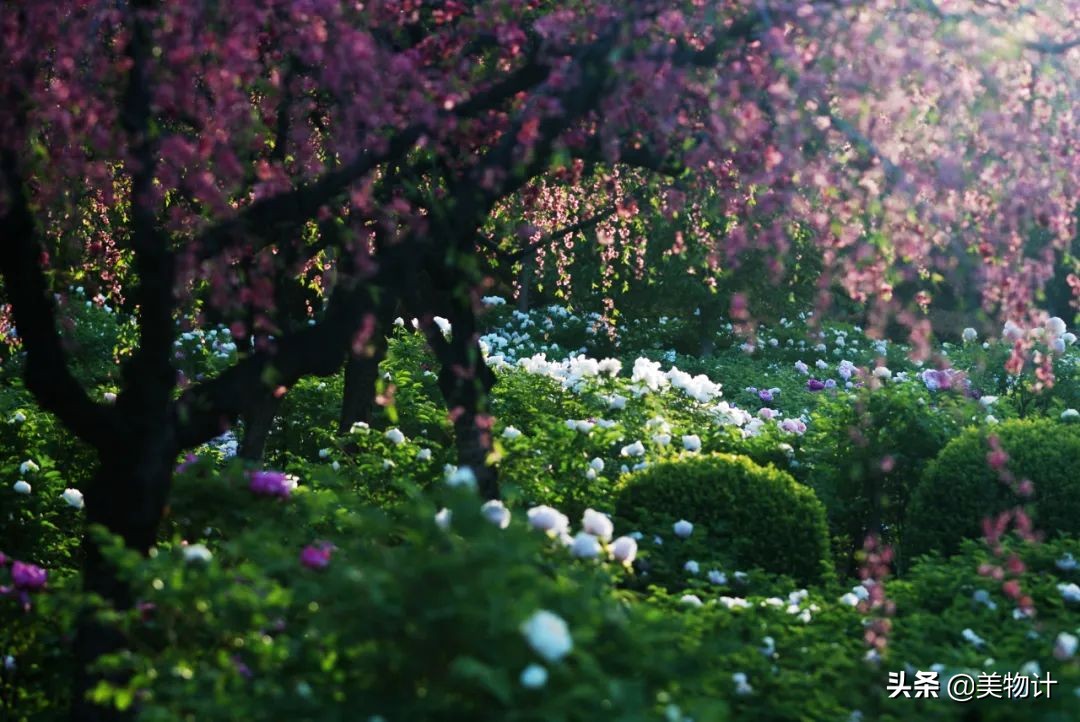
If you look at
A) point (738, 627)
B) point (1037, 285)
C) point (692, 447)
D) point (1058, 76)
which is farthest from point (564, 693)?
point (692, 447)

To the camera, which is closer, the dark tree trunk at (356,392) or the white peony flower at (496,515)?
the white peony flower at (496,515)

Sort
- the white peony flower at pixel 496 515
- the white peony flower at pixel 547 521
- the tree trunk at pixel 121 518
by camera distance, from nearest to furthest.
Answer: the white peony flower at pixel 496 515 < the white peony flower at pixel 547 521 < the tree trunk at pixel 121 518

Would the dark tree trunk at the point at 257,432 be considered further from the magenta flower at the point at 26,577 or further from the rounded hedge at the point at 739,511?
the magenta flower at the point at 26,577

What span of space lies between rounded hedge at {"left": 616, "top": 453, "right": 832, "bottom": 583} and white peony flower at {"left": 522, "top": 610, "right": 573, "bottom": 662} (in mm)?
3850

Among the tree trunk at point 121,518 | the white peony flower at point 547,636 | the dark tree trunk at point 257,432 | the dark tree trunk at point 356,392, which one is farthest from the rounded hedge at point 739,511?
the white peony flower at point 547,636

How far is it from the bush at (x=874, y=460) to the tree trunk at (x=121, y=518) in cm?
568

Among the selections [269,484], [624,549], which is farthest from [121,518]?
[624,549]

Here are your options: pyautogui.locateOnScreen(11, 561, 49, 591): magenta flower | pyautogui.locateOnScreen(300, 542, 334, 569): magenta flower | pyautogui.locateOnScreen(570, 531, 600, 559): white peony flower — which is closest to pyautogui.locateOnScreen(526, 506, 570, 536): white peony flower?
pyautogui.locateOnScreen(570, 531, 600, 559): white peony flower

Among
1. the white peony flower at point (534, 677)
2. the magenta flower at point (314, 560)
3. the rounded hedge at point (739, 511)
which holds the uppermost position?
the rounded hedge at point (739, 511)

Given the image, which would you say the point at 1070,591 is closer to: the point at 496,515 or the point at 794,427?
the point at 496,515

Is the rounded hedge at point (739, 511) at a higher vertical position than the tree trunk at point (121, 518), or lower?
higher

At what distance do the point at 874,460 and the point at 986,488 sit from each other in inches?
72.2

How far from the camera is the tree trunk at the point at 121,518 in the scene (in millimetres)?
4742

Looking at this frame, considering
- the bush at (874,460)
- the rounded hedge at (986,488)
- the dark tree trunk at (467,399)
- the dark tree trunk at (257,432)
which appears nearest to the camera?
the dark tree trunk at (467,399)
